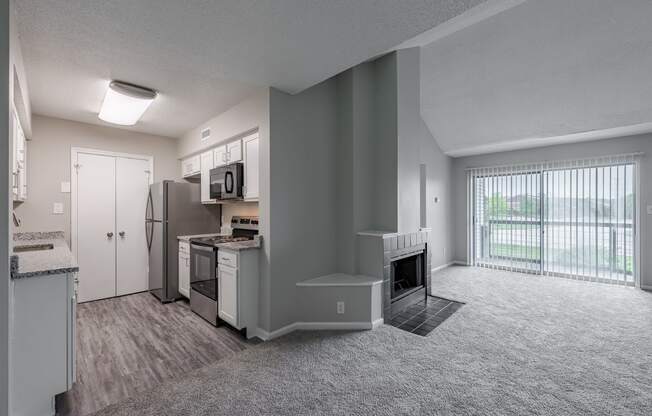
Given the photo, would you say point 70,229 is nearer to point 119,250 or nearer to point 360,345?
point 119,250

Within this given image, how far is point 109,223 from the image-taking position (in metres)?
4.18

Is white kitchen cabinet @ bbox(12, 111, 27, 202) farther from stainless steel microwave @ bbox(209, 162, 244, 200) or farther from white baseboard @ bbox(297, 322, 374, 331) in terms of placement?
white baseboard @ bbox(297, 322, 374, 331)

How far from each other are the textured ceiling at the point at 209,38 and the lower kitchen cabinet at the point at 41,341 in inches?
62.6

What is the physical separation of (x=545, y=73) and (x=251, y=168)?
12.6 feet

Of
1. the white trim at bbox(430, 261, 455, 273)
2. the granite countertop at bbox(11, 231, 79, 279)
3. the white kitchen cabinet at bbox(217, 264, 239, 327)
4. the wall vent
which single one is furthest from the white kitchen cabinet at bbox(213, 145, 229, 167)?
the white trim at bbox(430, 261, 455, 273)

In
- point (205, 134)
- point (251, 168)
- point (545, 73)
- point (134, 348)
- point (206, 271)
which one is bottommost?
point (134, 348)

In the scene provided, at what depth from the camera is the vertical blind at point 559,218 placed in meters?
4.55

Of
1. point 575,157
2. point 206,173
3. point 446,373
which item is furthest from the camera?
point 575,157

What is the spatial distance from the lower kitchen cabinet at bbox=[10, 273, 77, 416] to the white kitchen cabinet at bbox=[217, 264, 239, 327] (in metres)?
1.20

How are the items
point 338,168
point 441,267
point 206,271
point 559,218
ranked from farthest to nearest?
point 441,267
point 559,218
point 338,168
point 206,271

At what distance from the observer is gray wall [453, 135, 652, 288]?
171 inches

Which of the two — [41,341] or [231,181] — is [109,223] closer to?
[231,181]

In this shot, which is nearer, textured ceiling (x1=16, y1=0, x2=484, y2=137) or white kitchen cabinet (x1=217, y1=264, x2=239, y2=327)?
textured ceiling (x1=16, y1=0, x2=484, y2=137)

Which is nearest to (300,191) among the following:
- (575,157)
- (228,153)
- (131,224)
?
(228,153)
